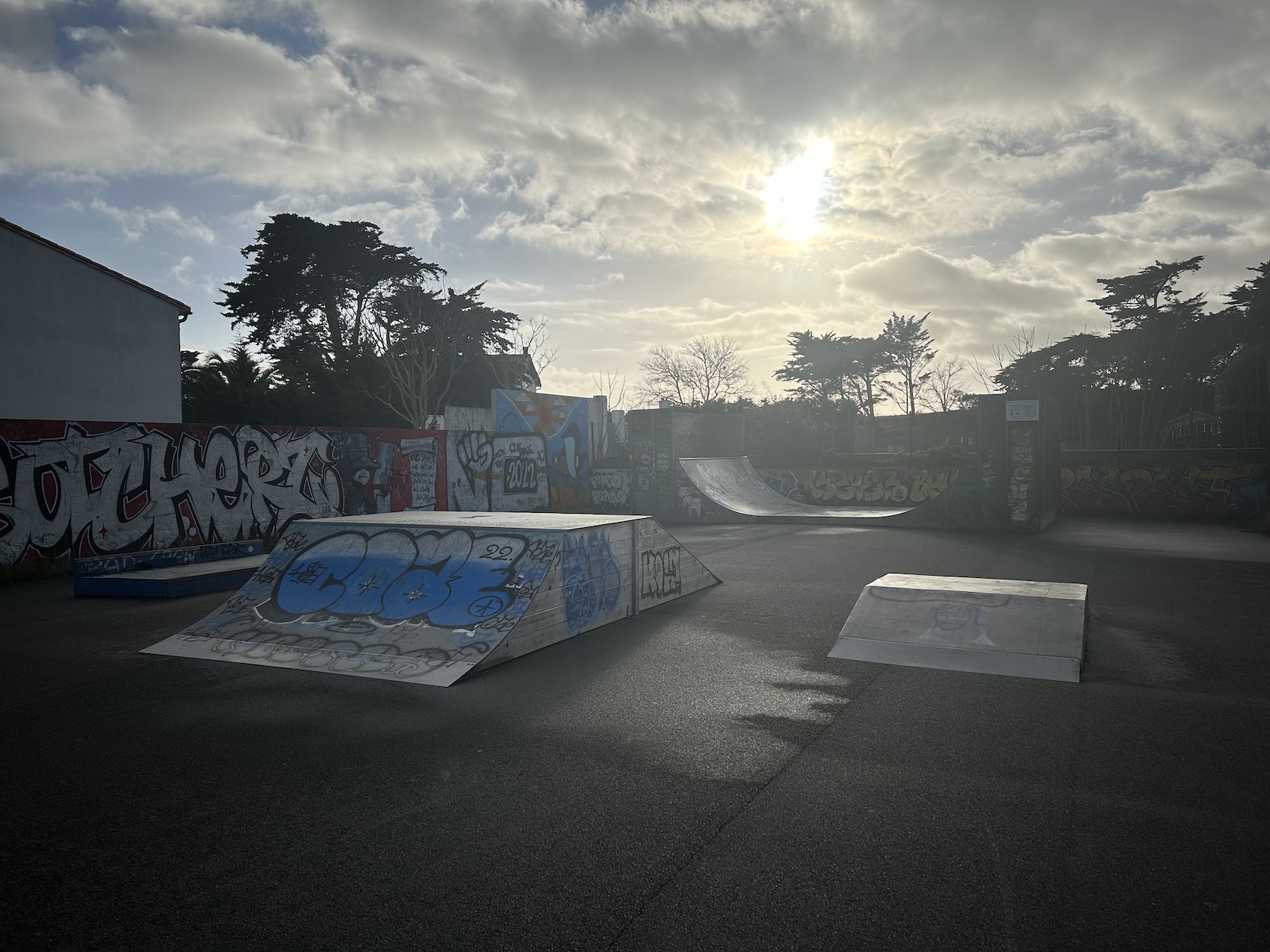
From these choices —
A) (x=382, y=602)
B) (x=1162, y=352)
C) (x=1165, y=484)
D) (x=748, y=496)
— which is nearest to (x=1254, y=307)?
(x=1162, y=352)

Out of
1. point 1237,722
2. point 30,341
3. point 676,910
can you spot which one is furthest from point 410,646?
point 30,341

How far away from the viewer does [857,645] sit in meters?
6.36

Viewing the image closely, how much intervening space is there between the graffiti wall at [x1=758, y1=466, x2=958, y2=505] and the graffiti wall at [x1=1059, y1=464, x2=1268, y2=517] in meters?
3.13

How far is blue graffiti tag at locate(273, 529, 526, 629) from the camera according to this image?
6.52 metres

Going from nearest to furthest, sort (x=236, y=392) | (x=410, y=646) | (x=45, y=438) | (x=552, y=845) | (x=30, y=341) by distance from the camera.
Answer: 1. (x=552, y=845)
2. (x=410, y=646)
3. (x=45, y=438)
4. (x=30, y=341)
5. (x=236, y=392)

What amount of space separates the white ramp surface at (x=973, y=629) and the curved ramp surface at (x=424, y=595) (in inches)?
89.0

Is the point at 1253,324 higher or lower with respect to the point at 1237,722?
higher

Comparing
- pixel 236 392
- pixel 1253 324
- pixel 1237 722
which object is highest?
pixel 1253 324

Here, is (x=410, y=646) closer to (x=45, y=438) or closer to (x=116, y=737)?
(x=116, y=737)

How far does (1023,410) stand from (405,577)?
1342 centimetres

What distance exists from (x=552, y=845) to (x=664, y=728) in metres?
1.50

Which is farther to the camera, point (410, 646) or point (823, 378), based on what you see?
point (823, 378)

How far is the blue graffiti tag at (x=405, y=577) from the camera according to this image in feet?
21.4

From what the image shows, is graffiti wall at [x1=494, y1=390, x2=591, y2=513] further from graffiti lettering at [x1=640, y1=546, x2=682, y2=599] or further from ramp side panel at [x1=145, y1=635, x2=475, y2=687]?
ramp side panel at [x1=145, y1=635, x2=475, y2=687]
